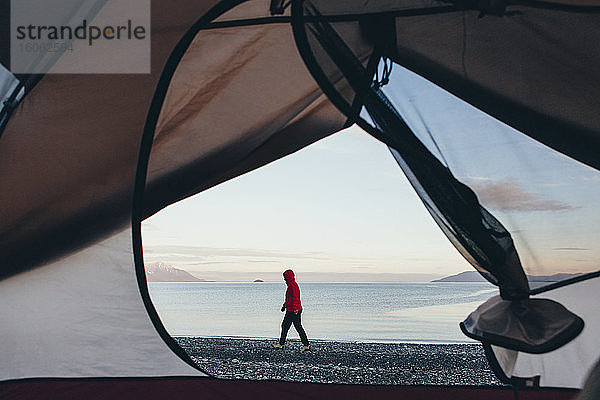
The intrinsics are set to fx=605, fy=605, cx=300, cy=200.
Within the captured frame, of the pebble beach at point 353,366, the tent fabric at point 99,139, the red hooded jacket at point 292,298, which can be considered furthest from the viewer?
the red hooded jacket at point 292,298

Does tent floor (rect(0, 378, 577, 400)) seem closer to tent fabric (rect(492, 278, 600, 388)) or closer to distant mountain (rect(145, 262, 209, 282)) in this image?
tent fabric (rect(492, 278, 600, 388))

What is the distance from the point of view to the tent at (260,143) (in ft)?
4.71

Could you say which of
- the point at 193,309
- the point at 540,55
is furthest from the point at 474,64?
the point at 193,309

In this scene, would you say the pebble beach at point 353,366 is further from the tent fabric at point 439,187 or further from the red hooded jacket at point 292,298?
the tent fabric at point 439,187

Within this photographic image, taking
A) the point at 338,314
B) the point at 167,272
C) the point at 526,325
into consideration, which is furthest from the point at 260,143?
the point at 167,272

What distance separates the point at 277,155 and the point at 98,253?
63 cm

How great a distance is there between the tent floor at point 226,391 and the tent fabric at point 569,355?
0.04 meters

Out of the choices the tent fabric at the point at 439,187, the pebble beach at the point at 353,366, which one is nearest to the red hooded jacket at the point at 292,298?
the pebble beach at the point at 353,366

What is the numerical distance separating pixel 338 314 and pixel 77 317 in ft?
59.2

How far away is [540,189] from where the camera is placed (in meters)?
1.44

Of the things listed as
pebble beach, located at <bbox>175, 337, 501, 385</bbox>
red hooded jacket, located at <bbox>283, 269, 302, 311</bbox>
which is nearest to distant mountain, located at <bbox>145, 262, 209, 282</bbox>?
pebble beach, located at <bbox>175, 337, 501, 385</bbox>

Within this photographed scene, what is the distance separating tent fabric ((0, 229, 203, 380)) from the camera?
5.24 ft

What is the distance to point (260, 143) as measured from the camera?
6.14ft

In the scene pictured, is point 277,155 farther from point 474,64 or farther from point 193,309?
point 193,309
